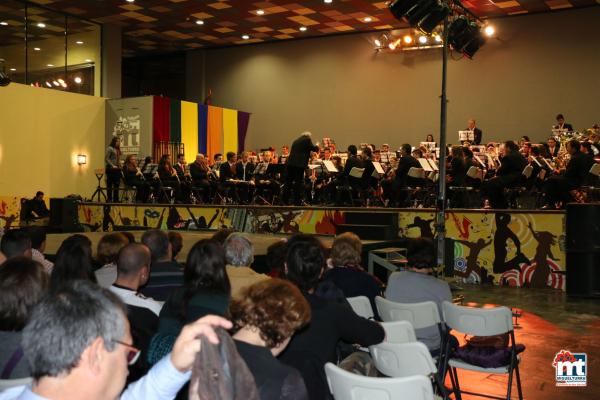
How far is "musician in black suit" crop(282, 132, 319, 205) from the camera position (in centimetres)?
1184

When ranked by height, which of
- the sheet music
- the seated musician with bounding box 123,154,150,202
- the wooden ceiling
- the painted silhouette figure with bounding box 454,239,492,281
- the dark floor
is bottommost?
the dark floor

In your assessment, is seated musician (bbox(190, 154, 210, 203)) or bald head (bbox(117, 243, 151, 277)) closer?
bald head (bbox(117, 243, 151, 277))

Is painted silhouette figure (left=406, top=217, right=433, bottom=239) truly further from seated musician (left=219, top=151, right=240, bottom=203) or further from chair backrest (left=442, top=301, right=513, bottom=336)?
chair backrest (left=442, top=301, right=513, bottom=336)

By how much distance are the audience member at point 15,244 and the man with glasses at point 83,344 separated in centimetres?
314

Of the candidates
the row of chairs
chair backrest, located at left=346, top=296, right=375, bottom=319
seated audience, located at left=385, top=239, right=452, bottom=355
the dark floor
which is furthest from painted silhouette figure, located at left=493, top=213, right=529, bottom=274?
chair backrest, located at left=346, top=296, right=375, bottom=319

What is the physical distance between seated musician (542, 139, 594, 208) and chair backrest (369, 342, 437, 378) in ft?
25.6

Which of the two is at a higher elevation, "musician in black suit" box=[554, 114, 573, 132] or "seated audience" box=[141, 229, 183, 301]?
"musician in black suit" box=[554, 114, 573, 132]

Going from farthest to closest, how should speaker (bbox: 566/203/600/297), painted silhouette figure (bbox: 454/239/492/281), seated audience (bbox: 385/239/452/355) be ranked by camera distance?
painted silhouette figure (bbox: 454/239/492/281), speaker (bbox: 566/203/600/297), seated audience (bbox: 385/239/452/355)

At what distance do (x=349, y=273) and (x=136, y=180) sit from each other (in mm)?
10391

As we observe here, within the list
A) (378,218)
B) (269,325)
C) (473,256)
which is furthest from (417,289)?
(378,218)

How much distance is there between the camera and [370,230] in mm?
9719

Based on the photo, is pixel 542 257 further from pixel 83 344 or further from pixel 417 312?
pixel 83 344

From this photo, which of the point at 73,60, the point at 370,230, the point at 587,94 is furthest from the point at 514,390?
the point at 73,60

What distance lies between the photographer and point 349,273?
423cm
